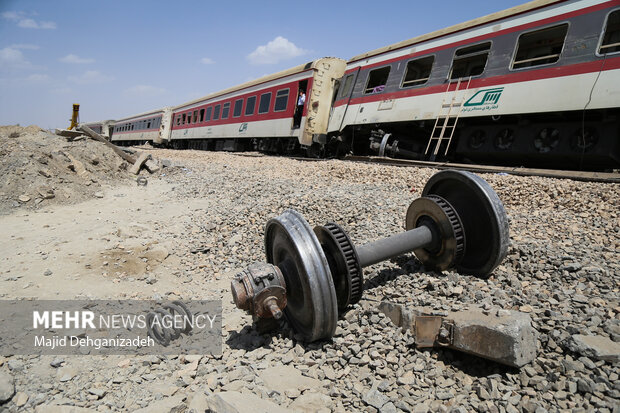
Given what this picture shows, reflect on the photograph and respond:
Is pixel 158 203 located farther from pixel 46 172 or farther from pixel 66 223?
pixel 46 172

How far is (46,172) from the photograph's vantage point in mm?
8117

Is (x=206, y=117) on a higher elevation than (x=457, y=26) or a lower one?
lower

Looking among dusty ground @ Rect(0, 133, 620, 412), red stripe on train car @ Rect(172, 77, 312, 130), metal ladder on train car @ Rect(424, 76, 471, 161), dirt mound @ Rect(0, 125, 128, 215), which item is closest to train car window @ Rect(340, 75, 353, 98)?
red stripe on train car @ Rect(172, 77, 312, 130)

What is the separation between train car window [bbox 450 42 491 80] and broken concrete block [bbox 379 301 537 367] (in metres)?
7.48

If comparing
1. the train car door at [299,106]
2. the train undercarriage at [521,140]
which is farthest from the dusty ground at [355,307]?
the train car door at [299,106]

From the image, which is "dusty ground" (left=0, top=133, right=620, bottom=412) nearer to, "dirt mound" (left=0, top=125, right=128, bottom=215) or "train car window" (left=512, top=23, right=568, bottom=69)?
"dirt mound" (left=0, top=125, right=128, bottom=215)

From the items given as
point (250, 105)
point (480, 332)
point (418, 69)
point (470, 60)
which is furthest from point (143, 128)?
point (480, 332)

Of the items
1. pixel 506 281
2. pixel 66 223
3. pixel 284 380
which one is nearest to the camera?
pixel 284 380

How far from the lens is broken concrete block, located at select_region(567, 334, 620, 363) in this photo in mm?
1948

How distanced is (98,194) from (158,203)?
1.85 meters

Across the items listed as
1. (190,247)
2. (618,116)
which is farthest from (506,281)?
(618,116)

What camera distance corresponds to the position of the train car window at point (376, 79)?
35.1 feet

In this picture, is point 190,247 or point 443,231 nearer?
point 443,231

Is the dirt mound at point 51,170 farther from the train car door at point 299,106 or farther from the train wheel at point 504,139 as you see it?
the train wheel at point 504,139
